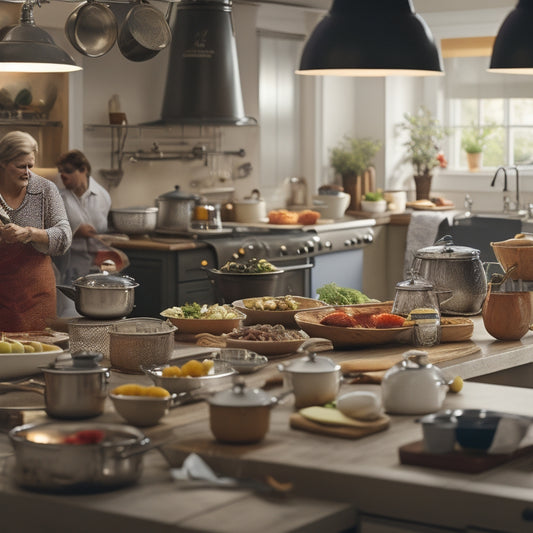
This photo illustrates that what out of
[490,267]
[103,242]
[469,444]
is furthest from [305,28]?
[469,444]

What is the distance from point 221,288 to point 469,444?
222cm

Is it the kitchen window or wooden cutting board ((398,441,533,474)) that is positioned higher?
the kitchen window

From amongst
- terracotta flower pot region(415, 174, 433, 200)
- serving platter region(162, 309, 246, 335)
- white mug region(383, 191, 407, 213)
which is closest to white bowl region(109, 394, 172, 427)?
serving platter region(162, 309, 246, 335)

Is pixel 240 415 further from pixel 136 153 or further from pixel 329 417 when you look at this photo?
pixel 136 153

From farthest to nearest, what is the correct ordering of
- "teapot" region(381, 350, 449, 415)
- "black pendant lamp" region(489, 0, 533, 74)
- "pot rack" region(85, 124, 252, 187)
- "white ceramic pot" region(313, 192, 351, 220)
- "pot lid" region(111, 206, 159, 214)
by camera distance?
1. "white ceramic pot" region(313, 192, 351, 220)
2. "pot rack" region(85, 124, 252, 187)
3. "pot lid" region(111, 206, 159, 214)
4. "black pendant lamp" region(489, 0, 533, 74)
5. "teapot" region(381, 350, 449, 415)

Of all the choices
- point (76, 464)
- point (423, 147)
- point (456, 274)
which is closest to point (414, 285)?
point (456, 274)

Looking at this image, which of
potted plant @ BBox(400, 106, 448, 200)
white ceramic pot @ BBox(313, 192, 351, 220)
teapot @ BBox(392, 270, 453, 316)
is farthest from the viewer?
potted plant @ BBox(400, 106, 448, 200)

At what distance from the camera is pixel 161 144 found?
7.71 meters

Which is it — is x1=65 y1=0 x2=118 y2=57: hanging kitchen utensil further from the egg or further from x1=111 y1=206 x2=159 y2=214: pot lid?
x1=111 y1=206 x2=159 y2=214: pot lid

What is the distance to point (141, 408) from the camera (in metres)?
2.77

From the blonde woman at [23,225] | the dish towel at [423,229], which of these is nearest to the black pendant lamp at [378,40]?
the blonde woman at [23,225]

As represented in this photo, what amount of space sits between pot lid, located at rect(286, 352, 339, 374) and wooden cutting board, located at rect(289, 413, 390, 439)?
15 centimetres

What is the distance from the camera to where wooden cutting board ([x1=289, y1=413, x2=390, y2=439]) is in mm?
2680

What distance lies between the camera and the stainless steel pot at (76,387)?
9.24 ft
